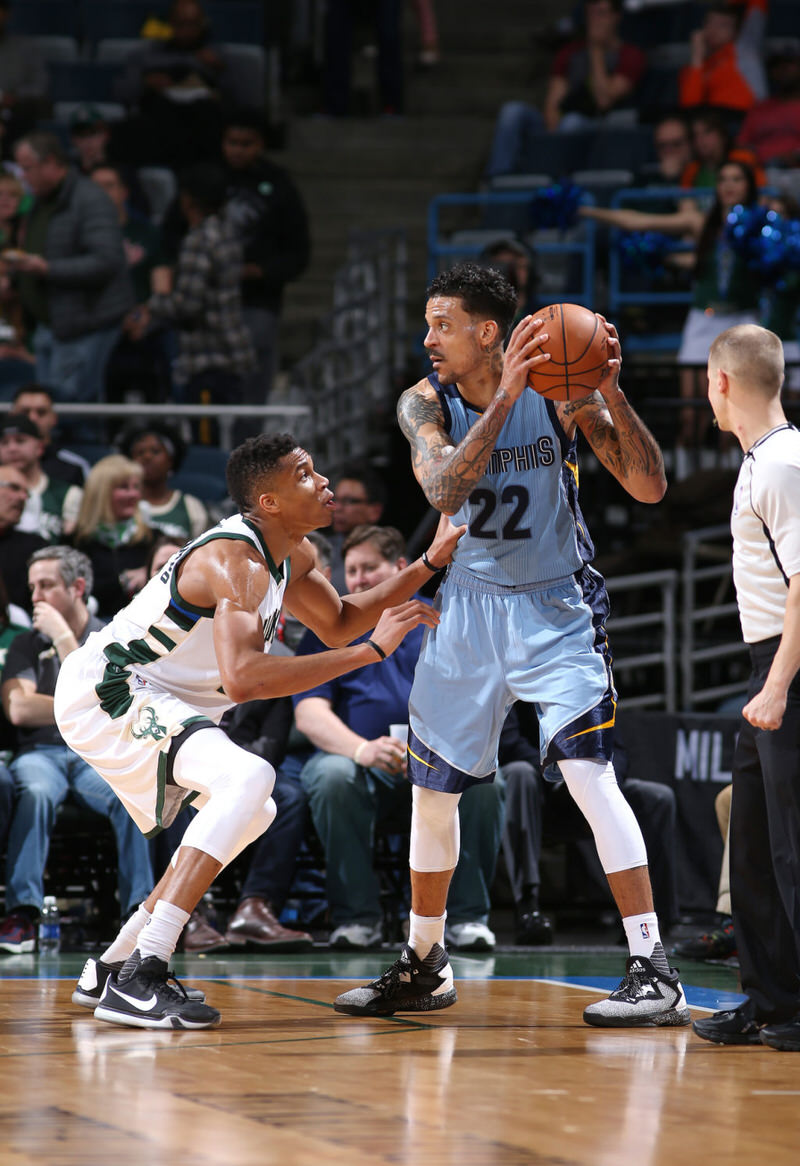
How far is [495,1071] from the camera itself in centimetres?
389

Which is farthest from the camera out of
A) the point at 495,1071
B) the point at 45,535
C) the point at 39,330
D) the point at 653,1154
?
the point at 39,330

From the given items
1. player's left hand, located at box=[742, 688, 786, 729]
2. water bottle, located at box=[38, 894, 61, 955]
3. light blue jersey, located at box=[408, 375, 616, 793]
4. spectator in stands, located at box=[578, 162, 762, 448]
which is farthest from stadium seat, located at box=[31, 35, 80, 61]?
player's left hand, located at box=[742, 688, 786, 729]

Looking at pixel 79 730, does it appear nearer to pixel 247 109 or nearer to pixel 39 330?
pixel 39 330

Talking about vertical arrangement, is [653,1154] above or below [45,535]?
below

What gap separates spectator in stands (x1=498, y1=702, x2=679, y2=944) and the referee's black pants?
8.35ft

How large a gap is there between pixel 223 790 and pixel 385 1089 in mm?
1124

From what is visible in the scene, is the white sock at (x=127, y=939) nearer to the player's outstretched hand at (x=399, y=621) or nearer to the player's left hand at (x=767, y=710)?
the player's outstretched hand at (x=399, y=621)

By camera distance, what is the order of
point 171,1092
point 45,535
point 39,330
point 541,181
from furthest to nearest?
point 541,181 < point 39,330 < point 45,535 < point 171,1092

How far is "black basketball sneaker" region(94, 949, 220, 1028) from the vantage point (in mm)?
4449

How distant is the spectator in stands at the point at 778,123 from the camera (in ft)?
41.0

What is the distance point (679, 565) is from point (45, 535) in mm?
3913

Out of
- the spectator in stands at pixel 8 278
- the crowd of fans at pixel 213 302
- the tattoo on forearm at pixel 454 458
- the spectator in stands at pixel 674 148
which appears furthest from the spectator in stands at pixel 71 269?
the tattoo on forearm at pixel 454 458

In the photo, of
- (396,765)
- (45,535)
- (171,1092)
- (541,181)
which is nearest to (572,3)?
(541,181)

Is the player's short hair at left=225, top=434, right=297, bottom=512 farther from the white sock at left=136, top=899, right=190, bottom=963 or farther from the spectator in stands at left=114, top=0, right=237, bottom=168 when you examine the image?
the spectator in stands at left=114, top=0, right=237, bottom=168
